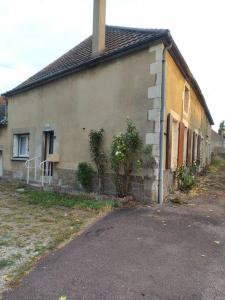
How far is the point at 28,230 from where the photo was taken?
5.61 m

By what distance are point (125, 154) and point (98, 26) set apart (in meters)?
4.78

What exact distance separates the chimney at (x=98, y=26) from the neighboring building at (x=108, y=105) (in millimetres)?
34

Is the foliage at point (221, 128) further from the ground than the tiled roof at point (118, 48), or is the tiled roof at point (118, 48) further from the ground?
the foliage at point (221, 128)

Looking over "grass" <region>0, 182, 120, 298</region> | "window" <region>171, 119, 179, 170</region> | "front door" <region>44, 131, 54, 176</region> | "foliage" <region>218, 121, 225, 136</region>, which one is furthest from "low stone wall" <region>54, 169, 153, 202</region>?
"foliage" <region>218, 121, 225, 136</region>

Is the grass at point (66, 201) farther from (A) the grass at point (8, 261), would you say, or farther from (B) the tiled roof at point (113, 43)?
(B) the tiled roof at point (113, 43)

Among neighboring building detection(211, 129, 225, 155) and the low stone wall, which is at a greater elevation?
neighboring building detection(211, 129, 225, 155)

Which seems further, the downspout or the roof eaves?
the roof eaves

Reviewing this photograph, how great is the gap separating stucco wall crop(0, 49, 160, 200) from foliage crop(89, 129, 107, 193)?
0.73 ft

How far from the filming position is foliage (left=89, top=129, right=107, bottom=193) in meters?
8.63

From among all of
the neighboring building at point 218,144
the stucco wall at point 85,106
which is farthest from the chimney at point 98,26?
the neighboring building at point 218,144

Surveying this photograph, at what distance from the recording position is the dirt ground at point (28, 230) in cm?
403

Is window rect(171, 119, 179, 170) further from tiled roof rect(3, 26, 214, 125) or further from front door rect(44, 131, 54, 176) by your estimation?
front door rect(44, 131, 54, 176)

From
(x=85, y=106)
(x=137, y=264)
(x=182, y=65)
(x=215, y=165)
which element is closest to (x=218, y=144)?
(x=215, y=165)

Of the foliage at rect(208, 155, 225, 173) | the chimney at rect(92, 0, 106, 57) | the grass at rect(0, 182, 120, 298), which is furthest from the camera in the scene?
the foliage at rect(208, 155, 225, 173)
